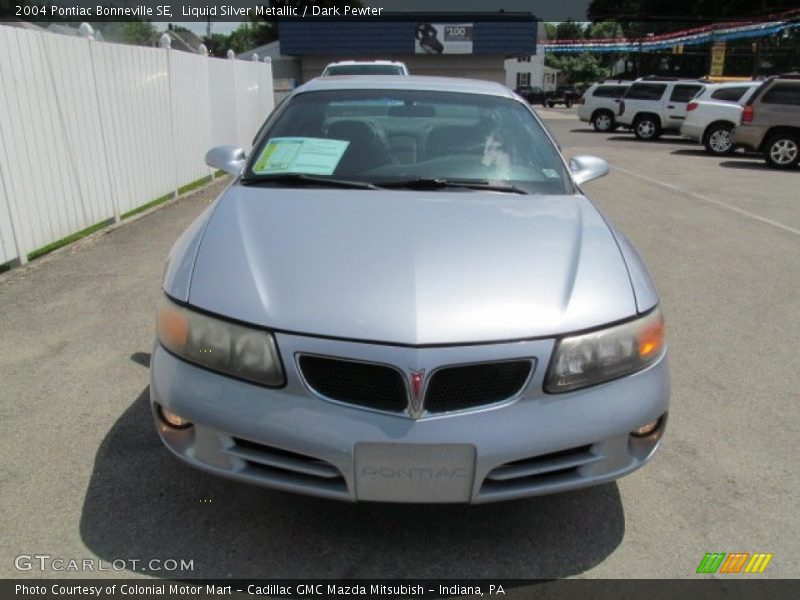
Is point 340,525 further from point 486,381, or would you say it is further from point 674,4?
point 674,4

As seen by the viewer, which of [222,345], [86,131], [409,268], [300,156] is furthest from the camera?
[86,131]

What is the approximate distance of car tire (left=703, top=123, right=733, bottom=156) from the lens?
16719 mm

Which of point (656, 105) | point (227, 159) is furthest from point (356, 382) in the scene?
point (656, 105)

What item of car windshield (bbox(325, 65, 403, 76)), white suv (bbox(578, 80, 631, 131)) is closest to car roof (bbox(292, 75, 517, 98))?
car windshield (bbox(325, 65, 403, 76))

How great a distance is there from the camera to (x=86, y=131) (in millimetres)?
6895

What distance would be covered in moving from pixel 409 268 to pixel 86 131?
5.77 metres

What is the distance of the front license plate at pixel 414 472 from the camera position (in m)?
2.09

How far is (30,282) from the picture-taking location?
18.0ft

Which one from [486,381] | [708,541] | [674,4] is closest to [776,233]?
[708,541]

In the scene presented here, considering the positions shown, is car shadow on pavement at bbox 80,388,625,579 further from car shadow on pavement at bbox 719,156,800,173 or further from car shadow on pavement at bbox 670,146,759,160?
car shadow on pavement at bbox 670,146,759,160

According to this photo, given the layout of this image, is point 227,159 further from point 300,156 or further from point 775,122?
point 775,122

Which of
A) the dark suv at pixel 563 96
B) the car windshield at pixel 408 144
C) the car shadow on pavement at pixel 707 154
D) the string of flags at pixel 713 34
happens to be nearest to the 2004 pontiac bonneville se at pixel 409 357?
the car windshield at pixel 408 144

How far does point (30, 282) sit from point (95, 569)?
3.84 metres

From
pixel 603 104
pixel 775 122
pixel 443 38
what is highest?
pixel 443 38
